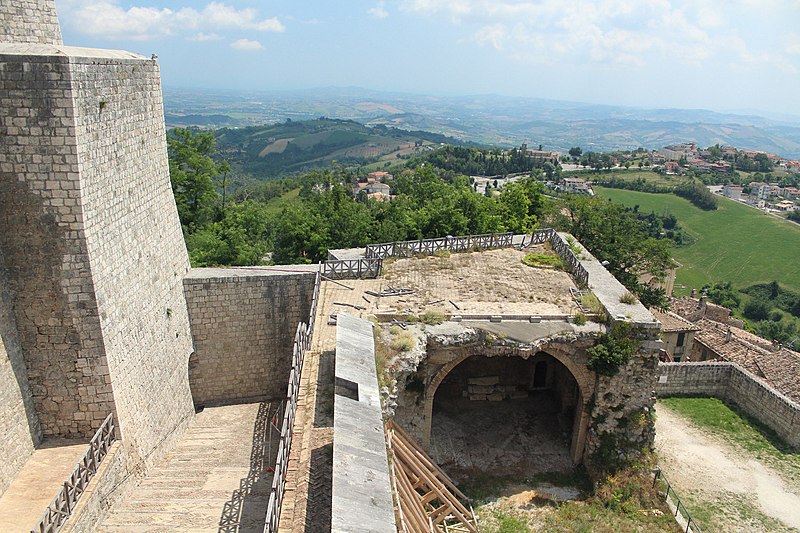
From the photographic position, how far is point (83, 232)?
11016 mm

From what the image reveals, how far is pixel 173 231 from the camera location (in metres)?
15.8

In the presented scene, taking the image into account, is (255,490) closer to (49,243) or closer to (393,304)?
(393,304)

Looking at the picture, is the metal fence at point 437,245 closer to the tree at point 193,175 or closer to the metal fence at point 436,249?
the metal fence at point 436,249

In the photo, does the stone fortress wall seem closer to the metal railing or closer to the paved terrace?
the paved terrace

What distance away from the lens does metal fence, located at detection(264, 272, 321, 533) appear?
8.56 metres

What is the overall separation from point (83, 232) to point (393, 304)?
9.04 meters

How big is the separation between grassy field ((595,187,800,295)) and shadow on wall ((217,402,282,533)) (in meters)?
60.2

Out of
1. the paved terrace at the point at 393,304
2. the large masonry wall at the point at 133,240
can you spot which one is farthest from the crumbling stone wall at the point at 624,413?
the large masonry wall at the point at 133,240

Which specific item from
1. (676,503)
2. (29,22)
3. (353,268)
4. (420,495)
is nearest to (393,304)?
(353,268)

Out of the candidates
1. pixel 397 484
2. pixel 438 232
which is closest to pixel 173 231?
pixel 397 484

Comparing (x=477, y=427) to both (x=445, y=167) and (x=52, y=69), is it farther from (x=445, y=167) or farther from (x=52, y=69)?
(x=445, y=167)

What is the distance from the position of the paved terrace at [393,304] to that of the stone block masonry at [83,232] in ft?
14.2

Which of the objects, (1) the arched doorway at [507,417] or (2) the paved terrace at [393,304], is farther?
(1) the arched doorway at [507,417]

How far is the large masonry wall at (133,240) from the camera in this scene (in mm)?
11352
